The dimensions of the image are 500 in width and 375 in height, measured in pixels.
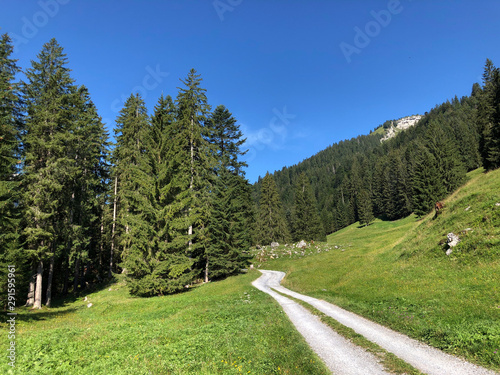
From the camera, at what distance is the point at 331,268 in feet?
87.1

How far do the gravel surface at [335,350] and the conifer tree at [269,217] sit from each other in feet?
142

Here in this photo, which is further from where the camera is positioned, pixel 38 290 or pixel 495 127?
pixel 495 127

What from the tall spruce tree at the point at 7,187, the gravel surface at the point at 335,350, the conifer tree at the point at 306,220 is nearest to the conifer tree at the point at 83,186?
the tall spruce tree at the point at 7,187

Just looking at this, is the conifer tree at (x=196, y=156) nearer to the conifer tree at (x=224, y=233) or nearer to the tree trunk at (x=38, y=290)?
the conifer tree at (x=224, y=233)

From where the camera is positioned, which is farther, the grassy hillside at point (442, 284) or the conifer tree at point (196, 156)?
the conifer tree at point (196, 156)

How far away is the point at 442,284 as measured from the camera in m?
12.5

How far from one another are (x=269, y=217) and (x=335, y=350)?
48.3 m

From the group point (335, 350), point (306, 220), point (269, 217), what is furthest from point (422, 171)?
point (335, 350)

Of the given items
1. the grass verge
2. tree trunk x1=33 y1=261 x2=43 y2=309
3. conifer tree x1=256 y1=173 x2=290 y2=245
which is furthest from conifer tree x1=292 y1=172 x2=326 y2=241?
tree trunk x1=33 y1=261 x2=43 y2=309

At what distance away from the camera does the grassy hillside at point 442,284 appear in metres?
7.82

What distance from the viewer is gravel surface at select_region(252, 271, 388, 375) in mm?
6847

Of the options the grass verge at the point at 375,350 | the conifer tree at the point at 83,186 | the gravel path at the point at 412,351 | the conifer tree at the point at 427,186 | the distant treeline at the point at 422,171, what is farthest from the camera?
the conifer tree at the point at 427,186

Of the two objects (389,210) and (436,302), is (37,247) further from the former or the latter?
(389,210)

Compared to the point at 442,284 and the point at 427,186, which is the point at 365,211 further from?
the point at 442,284
